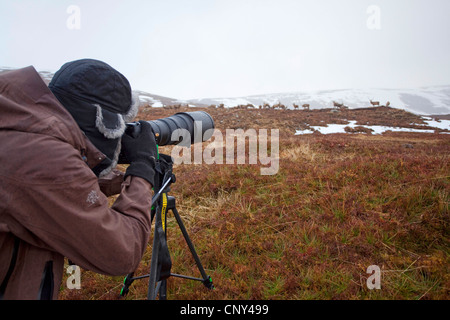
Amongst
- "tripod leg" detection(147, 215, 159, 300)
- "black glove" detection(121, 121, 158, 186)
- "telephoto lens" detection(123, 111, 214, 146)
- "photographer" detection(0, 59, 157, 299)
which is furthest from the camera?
"telephoto lens" detection(123, 111, 214, 146)

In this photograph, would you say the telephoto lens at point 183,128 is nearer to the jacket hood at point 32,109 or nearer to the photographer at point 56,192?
the photographer at point 56,192

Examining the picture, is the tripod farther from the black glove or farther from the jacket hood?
the jacket hood

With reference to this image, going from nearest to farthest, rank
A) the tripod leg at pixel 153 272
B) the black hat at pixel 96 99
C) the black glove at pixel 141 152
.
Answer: the black hat at pixel 96 99
the black glove at pixel 141 152
the tripod leg at pixel 153 272

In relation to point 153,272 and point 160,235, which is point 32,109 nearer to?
point 160,235

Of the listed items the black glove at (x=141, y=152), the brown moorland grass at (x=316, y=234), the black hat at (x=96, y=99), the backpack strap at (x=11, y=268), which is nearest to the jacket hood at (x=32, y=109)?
the black hat at (x=96, y=99)

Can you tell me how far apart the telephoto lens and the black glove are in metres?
0.31

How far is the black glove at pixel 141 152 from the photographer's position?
1472 mm

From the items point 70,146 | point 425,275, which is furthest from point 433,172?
point 70,146

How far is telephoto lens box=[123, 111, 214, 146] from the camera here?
1.99m

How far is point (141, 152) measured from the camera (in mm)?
1545

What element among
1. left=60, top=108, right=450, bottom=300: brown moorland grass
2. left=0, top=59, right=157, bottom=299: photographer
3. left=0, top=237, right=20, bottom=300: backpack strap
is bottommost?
left=60, top=108, right=450, bottom=300: brown moorland grass

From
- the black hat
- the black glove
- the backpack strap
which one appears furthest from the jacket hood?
the backpack strap

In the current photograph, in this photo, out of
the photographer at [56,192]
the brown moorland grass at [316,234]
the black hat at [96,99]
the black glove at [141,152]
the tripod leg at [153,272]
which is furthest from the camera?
the brown moorland grass at [316,234]

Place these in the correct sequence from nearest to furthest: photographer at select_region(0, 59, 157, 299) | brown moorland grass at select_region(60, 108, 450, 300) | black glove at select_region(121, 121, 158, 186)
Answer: photographer at select_region(0, 59, 157, 299) → black glove at select_region(121, 121, 158, 186) → brown moorland grass at select_region(60, 108, 450, 300)
